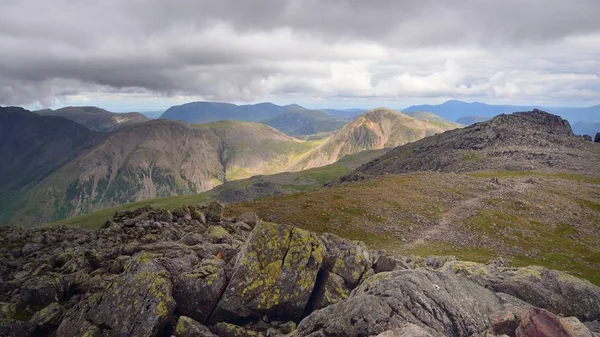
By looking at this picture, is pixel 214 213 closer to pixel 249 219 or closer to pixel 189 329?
pixel 249 219

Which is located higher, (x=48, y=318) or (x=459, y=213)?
(x=48, y=318)

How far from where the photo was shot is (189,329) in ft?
70.9

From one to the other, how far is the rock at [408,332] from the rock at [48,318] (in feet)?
70.9

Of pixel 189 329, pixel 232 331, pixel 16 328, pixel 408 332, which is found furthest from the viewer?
pixel 16 328

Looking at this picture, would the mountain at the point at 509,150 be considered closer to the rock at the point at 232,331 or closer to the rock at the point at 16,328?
the rock at the point at 232,331

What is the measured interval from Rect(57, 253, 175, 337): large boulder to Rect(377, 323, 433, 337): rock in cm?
1379

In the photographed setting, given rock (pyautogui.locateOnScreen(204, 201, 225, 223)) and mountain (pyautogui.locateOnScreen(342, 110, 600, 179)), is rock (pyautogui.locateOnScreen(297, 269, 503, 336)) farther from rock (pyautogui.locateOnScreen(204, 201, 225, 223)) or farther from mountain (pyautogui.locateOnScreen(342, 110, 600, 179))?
mountain (pyautogui.locateOnScreen(342, 110, 600, 179))

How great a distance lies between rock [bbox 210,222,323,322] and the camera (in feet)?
78.3

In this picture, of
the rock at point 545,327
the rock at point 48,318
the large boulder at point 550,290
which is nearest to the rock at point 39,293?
the rock at point 48,318

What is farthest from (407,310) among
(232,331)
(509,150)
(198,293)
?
(509,150)

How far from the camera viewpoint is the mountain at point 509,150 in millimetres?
108500

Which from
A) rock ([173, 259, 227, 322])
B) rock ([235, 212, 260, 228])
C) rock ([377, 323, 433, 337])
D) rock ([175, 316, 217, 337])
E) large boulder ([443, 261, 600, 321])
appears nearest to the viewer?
rock ([377, 323, 433, 337])

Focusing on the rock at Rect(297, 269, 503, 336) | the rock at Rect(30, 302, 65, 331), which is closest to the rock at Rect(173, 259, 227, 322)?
the rock at Rect(297, 269, 503, 336)

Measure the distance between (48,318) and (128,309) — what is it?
6.37 meters
